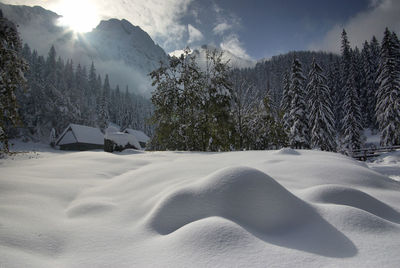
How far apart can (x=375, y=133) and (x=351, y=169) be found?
48528 millimetres

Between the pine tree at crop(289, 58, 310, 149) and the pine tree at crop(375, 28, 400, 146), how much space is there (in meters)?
11.4

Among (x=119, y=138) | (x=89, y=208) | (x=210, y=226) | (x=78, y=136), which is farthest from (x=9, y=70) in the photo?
(x=78, y=136)

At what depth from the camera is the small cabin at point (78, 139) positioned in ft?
127

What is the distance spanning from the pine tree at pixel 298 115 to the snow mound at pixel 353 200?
21.8 m

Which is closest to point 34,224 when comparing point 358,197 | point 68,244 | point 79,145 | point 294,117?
point 68,244

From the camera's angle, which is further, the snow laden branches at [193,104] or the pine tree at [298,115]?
the pine tree at [298,115]

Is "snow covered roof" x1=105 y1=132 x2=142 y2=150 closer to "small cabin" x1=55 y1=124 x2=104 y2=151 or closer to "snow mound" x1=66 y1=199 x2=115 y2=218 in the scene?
"snow mound" x1=66 y1=199 x2=115 y2=218

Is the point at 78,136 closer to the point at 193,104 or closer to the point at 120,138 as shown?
the point at 120,138

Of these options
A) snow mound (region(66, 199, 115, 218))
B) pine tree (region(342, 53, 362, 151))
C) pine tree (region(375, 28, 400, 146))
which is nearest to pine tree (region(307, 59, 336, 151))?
pine tree (region(342, 53, 362, 151))

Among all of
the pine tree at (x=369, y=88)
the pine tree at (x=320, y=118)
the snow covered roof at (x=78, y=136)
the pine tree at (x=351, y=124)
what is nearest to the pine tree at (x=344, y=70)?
the pine tree at (x=369, y=88)

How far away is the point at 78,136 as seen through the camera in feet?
127

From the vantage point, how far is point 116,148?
13875 mm

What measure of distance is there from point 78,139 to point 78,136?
64 centimetres

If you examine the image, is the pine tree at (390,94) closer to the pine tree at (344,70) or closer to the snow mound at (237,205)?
the pine tree at (344,70)
